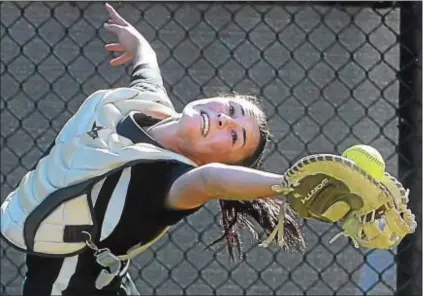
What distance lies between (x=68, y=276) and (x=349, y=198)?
758 millimetres

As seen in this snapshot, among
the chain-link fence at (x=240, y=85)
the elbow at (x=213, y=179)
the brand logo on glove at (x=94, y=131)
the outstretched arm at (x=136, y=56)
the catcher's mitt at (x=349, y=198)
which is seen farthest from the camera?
the chain-link fence at (x=240, y=85)

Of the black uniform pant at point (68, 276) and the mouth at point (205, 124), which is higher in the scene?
the mouth at point (205, 124)

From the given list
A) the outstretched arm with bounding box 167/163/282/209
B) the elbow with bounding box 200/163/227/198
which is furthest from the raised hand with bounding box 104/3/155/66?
the elbow with bounding box 200/163/227/198

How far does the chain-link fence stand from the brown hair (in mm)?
1151

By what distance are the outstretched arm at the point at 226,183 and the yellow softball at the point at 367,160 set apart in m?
0.16

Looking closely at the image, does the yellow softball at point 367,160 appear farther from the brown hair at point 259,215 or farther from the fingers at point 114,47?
the fingers at point 114,47

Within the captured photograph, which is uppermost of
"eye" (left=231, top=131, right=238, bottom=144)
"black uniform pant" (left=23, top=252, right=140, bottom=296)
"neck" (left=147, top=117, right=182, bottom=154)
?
"eye" (left=231, top=131, right=238, bottom=144)

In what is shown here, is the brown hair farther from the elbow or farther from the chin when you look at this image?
the elbow

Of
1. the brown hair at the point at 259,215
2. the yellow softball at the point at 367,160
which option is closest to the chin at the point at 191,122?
the brown hair at the point at 259,215

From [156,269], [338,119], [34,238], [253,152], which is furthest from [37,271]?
[338,119]

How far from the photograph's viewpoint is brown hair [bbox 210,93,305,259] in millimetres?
2445

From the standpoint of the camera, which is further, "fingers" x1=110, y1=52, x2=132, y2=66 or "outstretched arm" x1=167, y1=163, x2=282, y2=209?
"fingers" x1=110, y1=52, x2=132, y2=66

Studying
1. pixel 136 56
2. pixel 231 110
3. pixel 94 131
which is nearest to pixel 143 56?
pixel 136 56

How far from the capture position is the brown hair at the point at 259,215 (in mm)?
2445
